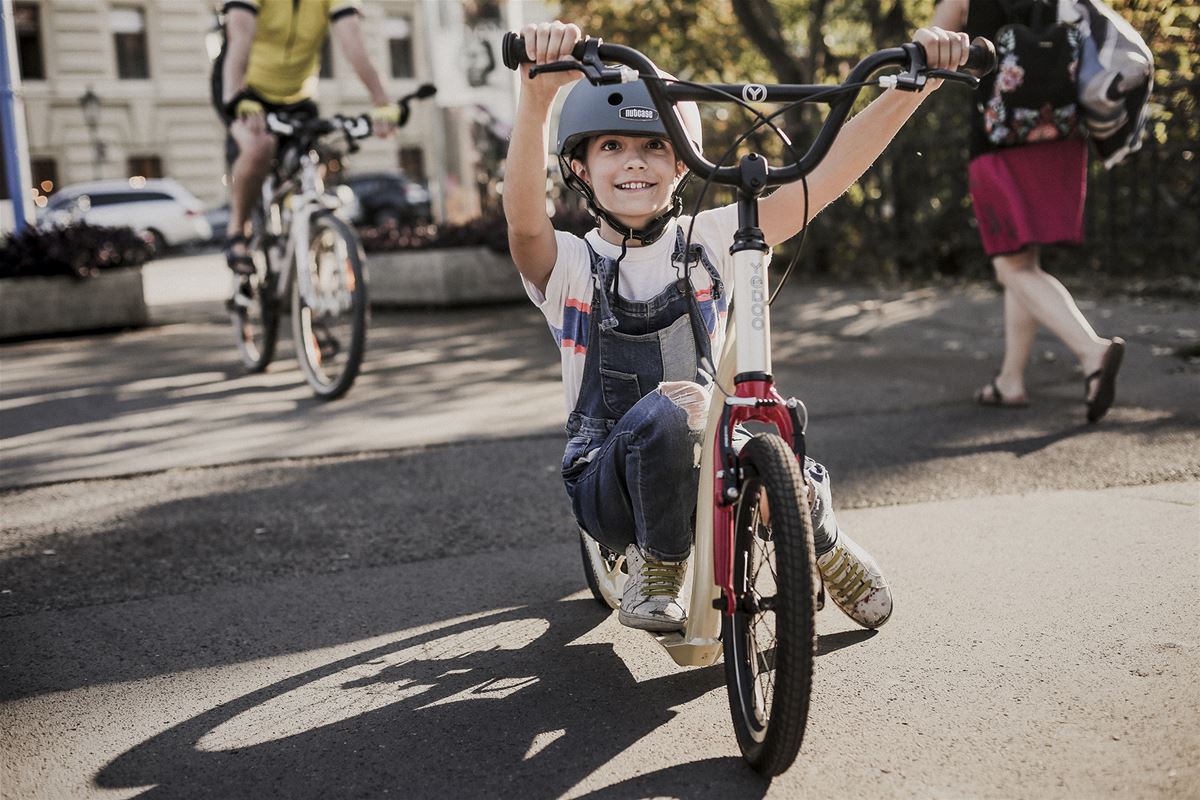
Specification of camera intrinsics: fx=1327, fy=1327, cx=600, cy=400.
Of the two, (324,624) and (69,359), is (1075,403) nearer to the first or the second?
(324,624)

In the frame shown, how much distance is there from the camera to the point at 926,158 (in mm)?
11320

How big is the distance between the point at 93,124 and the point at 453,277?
2806cm

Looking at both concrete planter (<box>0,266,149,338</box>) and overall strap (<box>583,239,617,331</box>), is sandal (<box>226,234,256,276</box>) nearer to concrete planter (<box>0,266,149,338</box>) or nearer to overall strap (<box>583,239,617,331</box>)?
concrete planter (<box>0,266,149,338</box>)

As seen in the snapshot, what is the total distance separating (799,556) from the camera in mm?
2129

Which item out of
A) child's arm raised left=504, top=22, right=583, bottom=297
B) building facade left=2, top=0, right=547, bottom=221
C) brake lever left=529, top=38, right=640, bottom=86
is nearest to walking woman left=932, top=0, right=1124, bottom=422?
child's arm raised left=504, top=22, right=583, bottom=297

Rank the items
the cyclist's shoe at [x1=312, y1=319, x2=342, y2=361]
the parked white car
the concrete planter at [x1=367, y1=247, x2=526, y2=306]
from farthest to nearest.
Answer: the parked white car < the concrete planter at [x1=367, y1=247, x2=526, y2=306] < the cyclist's shoe at [x1=312, y1=319, x2=342, y2=361]

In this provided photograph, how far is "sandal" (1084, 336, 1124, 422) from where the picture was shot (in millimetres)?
5105

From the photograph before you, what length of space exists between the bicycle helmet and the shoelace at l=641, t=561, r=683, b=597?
0.72m

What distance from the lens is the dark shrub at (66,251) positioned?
30.1 ft

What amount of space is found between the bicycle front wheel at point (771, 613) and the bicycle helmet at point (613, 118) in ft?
2.63

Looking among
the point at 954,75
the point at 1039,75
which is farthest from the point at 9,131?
the point at 954,75

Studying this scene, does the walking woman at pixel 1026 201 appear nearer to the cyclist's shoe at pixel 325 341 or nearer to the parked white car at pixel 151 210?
the cyclist's shoe at pixel 325 341

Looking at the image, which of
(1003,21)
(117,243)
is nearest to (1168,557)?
(1003,21)

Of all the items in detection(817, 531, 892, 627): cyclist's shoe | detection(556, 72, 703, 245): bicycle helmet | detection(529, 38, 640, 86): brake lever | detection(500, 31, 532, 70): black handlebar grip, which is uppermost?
detection(500, 31, 532, 70): black handlebar grip
